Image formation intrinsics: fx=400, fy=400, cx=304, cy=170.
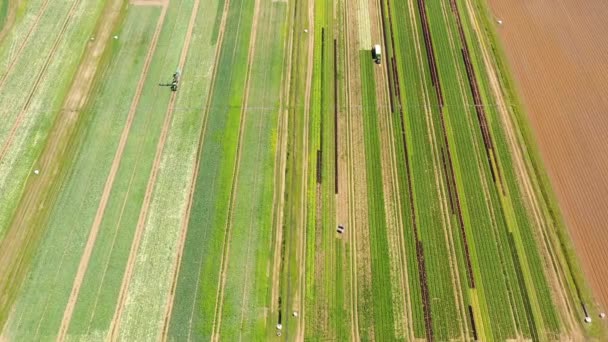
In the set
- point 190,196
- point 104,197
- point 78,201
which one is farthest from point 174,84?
point 78,201

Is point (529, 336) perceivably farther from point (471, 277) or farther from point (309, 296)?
point (309, 296)

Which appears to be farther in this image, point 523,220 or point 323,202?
point 323,202

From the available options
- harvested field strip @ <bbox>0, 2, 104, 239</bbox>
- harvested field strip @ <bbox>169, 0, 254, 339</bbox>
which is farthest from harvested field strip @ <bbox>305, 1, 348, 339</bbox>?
harvested field strip @ <bbox>0, 2, 104, 239</bbox>

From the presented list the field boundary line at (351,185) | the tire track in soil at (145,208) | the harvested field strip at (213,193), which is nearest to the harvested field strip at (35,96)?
the tire track in soil at (145,208)

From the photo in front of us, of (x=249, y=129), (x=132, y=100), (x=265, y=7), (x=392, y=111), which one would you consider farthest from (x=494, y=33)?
(x=132, y=100)

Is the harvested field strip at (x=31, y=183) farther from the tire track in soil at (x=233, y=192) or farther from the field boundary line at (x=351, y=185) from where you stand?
the field boundary line at (x=351, y=185)

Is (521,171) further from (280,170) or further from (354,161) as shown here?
(280,170)
